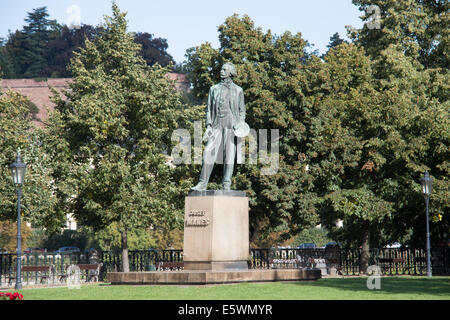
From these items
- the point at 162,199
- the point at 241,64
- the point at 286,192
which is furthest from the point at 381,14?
the point at 162,199

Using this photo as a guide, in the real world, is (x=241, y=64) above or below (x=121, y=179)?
above

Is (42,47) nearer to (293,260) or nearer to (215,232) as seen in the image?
(293,260)

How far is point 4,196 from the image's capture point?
34.6 metres

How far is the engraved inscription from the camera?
1778cm

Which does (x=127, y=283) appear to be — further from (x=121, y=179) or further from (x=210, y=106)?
(x=121, y=179)

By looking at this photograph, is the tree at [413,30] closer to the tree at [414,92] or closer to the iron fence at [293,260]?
the tree at [414,92]

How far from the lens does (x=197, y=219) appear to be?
58.8 feet

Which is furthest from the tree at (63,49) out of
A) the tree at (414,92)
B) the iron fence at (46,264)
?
the iron fence at (46,264)

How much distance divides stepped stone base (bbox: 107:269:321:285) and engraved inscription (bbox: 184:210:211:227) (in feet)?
3.74

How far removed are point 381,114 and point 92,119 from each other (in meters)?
12.9

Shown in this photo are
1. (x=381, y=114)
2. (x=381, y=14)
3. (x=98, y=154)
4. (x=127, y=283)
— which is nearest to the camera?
(x=127, y=283)

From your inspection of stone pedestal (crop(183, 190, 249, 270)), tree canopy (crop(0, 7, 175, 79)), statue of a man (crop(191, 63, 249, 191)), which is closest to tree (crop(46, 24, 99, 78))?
tree canopy (crop(0, 7, 175, 79))

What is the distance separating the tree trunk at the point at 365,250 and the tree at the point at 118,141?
8532mm

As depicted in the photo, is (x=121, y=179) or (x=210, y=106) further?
(x=121, y=179)
